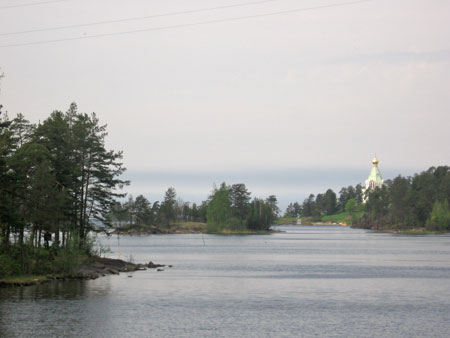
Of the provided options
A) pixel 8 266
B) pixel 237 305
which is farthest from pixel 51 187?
pixel 237 305

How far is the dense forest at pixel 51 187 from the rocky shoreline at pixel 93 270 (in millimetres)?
1657

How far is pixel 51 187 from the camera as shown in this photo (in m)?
63.4

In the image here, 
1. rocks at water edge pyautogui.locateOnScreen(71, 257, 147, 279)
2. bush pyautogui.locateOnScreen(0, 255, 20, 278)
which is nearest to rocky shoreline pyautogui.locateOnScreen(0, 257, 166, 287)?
rocks at water edge pyautogui.locateOnScreen(71, 257, 147, 279)

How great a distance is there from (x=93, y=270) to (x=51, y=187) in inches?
568

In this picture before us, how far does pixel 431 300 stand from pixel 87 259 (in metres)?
40.5

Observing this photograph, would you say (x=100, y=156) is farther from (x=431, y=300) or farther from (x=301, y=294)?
(x=431, y=300)

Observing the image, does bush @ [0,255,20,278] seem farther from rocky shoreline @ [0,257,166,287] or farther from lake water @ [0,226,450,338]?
lake water @ [0,226,450,338]

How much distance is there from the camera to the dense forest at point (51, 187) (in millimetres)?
60438

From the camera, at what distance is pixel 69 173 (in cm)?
7381

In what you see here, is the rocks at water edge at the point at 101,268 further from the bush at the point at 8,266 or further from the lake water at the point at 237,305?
the bush at the point at 8,266

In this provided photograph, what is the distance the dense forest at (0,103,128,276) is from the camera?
198ft

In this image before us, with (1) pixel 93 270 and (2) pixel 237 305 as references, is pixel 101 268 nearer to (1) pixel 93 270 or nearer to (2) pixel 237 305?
(1) pixel 93 270

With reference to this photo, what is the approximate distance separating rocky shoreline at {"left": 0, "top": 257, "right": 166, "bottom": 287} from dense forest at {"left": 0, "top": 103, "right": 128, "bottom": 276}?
1657 millimetres

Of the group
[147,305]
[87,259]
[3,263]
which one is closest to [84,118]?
[87,259]
